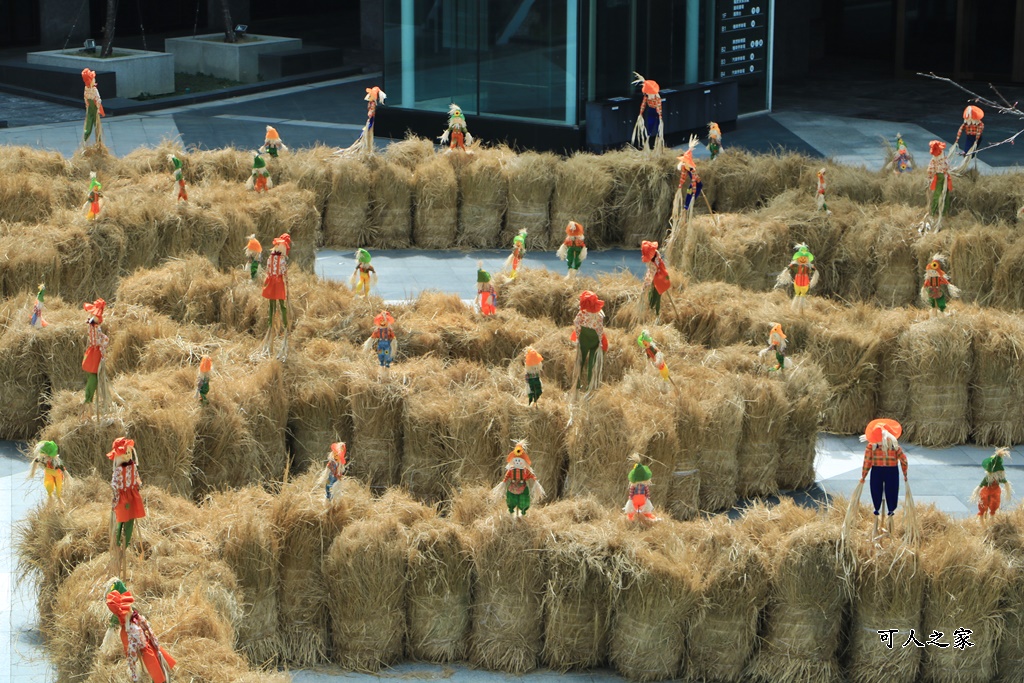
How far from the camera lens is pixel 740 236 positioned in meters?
15.6

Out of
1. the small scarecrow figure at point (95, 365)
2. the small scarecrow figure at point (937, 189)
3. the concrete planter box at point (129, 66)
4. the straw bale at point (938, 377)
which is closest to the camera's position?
the small scarecrow figure at point (95, 365)

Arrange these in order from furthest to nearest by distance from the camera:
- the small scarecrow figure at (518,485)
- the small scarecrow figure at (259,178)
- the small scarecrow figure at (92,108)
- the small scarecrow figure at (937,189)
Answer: the small scarecrow figure at (92,108)
the small scarecrow figure at (259,178)
the small scarecrow figure at (937,189)
the small scarecrow figure at (518,485)

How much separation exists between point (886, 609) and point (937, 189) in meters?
7.69

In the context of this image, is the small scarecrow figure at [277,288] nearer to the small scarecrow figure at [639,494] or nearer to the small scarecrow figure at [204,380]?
the small scarecrow figure at [204,380]

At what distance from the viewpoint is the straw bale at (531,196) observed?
60.0 feet

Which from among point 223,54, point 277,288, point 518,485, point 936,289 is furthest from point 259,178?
point 223,54

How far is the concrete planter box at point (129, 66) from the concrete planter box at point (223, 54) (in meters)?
1.66

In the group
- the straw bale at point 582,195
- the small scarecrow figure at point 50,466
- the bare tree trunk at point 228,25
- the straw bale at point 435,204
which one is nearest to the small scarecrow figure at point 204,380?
the small scarecrow figure at point 50,466

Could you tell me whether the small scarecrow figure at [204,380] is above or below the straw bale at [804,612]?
above

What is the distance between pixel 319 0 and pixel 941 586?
1394 inches

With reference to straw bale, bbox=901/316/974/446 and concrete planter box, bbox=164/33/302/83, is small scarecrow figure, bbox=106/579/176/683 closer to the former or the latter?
straw bale, bbox=901/316/974/446

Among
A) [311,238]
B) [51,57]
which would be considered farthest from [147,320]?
[51,57]

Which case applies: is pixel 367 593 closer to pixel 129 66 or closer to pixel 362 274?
pixel 362 274

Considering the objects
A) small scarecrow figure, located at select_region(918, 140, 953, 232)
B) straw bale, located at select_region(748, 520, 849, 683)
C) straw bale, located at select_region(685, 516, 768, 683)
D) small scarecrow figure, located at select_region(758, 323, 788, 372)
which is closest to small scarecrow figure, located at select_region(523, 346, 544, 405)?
small scarecrow figure, located at select_region(758, 323, 788, 372)
